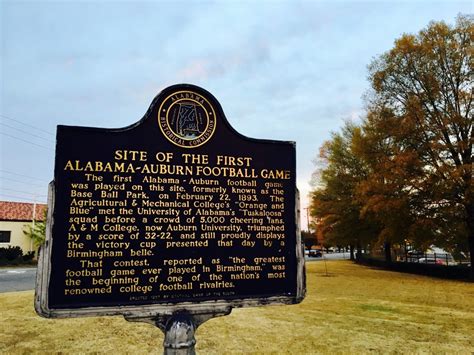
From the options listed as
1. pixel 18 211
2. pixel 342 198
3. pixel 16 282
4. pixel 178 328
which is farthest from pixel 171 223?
pixel 18 211

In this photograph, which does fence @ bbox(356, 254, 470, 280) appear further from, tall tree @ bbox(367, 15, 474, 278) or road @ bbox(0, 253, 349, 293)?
road @ bbox(0, 253, 349, 293)

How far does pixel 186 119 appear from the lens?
4.75 meters

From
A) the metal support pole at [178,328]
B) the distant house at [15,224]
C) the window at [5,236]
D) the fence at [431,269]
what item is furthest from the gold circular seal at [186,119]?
the window at [5,236]

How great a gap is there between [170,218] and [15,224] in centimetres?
4408

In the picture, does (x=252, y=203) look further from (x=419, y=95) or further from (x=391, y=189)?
(x=419, y=95)

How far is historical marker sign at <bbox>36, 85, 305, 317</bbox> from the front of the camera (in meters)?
4.06

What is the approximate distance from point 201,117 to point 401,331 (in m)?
→ 6.84

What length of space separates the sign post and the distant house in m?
43.1

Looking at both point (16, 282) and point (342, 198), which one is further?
point (342, 198)

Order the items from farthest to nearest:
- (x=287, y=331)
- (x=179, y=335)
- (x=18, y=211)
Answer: (x=18, y=211)
(x=287, y=331)
(x=179, y=335)

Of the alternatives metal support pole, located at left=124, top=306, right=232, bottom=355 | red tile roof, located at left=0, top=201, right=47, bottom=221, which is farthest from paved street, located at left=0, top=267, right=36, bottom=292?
red tile roof, located at left=0, top=201, right=47, bottom=221

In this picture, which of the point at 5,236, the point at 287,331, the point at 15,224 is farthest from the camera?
the point at 15,224

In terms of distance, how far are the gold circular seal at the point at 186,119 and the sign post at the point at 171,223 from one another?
0.01 metres

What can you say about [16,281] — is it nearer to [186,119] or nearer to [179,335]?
[179,335]
